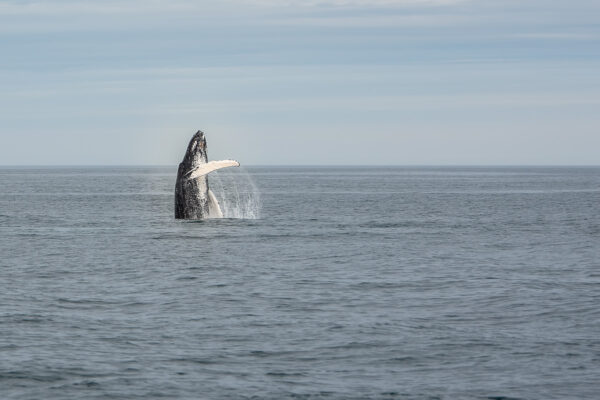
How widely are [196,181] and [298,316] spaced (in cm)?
2040

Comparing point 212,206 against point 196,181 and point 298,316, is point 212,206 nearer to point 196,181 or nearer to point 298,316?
point 196,181

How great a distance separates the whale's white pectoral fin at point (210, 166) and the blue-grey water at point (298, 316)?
261cm

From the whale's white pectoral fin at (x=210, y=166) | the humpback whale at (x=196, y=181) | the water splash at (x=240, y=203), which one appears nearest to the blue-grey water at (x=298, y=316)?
the humpback whale at (x=196, y=181)

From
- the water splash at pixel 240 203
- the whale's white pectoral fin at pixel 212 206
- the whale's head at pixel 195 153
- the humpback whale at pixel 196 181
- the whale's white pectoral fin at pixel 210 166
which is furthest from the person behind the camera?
the water splash at pixel 240 203

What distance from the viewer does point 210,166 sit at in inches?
1471

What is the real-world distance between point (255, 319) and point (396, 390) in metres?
5.76

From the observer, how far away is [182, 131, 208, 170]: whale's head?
38531mm

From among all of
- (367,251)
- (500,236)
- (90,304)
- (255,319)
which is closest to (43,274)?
(90,304)

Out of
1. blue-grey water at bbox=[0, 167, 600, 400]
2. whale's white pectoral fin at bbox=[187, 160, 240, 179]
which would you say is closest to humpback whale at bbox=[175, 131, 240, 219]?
whale's white pectoral fin at bbox=[187, 160, 240, 179]

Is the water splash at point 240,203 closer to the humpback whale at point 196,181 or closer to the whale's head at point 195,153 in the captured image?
the humpback whale at point 196,181

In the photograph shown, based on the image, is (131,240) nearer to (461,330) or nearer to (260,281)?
(260,281)

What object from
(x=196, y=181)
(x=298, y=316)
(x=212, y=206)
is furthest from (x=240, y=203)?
(x=298, y=316)

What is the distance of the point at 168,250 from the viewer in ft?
106

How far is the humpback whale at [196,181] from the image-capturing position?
37.9m
